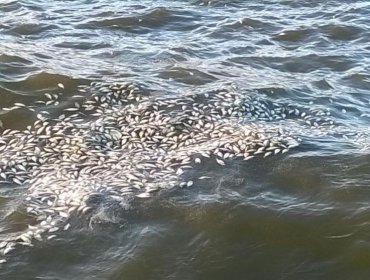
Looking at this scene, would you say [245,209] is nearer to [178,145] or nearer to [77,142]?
[178,145]

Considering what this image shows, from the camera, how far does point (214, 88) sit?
16.7 m

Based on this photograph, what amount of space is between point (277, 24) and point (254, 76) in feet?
18.6

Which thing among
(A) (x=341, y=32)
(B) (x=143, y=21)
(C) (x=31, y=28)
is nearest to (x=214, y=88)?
(B) (x=143, y=21)

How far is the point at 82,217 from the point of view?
11.2m

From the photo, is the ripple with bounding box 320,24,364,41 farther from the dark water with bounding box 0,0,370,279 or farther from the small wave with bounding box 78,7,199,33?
the small wave with bounding box 78,7,199,33

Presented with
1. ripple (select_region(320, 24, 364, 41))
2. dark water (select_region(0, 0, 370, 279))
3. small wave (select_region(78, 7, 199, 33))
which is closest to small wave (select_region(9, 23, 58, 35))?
dark water (select_region(0, 0, 370, 279))

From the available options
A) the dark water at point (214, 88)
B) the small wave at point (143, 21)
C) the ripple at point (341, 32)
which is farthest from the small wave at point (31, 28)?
the ripple at point (341, 32)

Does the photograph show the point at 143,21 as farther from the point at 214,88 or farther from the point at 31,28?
the point at 214,88

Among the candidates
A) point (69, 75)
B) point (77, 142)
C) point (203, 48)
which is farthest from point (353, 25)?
point (77, 142)

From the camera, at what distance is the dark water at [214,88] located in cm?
1012

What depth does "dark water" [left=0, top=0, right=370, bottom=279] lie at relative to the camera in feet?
33.2

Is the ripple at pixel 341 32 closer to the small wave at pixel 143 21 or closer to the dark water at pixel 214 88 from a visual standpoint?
the dark water at pixel 214 88

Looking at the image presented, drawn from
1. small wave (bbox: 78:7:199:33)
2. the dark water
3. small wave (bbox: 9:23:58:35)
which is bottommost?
the dark water

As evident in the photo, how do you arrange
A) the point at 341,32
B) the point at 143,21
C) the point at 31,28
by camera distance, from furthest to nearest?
the point at 143,21 → the point at 341,32 → the point at 31,28
